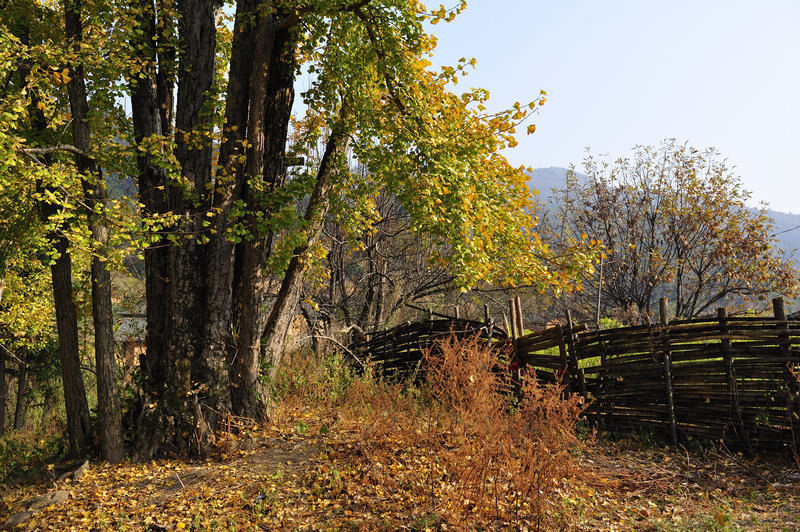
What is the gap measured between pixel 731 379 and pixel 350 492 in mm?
5082

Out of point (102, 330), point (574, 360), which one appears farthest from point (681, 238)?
point (102, 330)

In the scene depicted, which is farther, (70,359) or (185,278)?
(70,359)

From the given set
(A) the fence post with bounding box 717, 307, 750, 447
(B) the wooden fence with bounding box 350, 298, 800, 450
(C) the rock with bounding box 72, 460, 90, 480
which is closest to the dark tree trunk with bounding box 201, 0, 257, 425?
(C) the rock with bounding box 72, 460, 90, 480

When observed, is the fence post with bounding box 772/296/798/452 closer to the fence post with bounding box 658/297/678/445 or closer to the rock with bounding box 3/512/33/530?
the fence post with bounding box 658/297/678/445

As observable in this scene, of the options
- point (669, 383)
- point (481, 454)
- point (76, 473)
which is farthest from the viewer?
point (669, 383)

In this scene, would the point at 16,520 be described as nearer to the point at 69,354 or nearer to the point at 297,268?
the point at 69,354

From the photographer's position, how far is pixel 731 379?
6742 mm

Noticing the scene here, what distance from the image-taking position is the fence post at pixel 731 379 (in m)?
6.64

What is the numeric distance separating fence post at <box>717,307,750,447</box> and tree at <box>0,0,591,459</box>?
1.95m

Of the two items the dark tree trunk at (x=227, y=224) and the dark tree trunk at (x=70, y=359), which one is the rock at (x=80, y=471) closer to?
the dark tree trunk at (x=70, y=359)

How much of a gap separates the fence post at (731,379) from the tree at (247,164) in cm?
195

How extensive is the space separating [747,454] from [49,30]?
1089 centimetres

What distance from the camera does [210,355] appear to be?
21.7 ft

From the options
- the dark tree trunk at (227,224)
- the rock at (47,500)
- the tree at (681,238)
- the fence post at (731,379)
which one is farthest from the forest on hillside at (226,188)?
the tree at (681,238)
